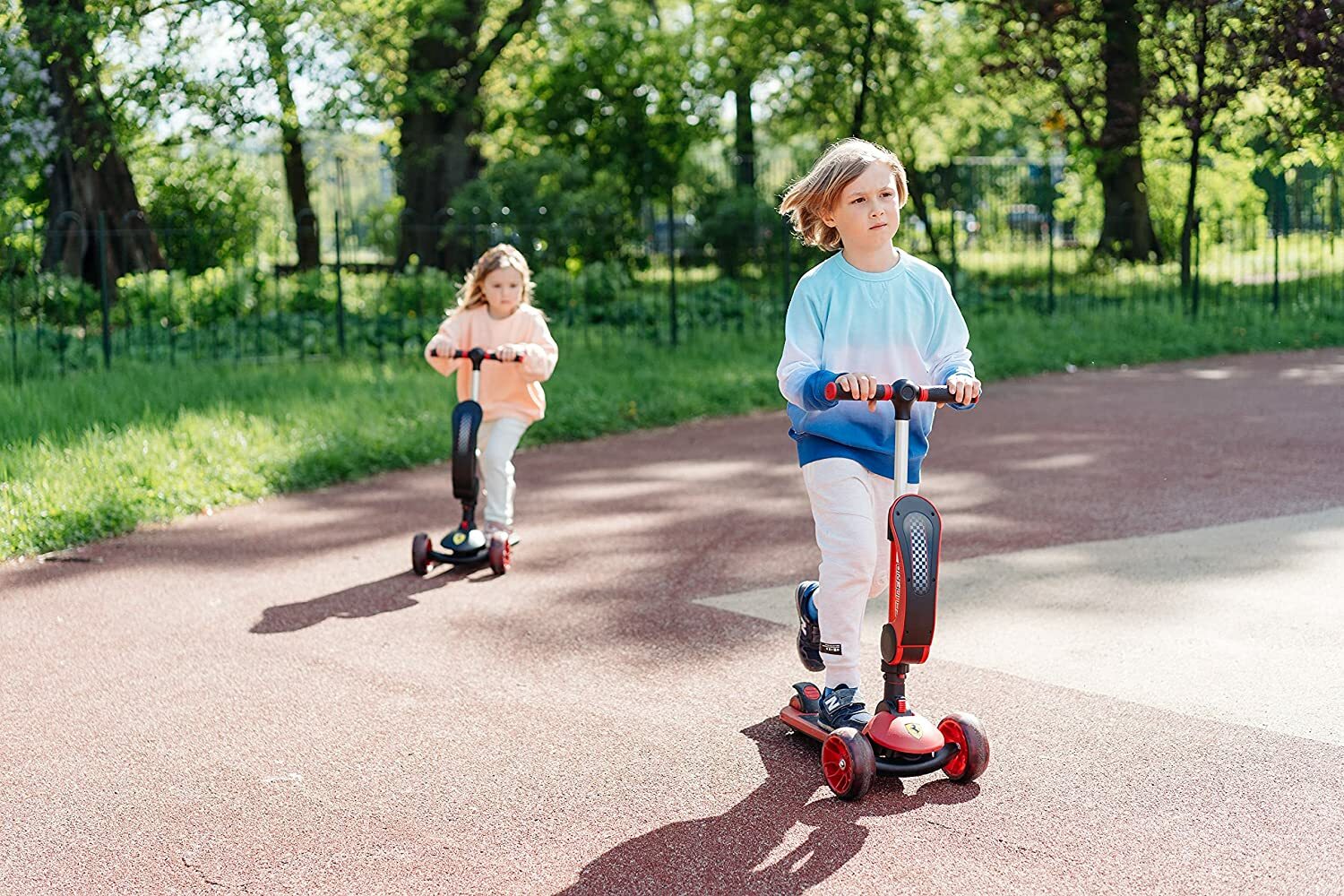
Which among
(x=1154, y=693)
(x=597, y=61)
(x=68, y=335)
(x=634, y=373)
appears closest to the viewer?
(x=1154, y=693)

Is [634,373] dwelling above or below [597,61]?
below

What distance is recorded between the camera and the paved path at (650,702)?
371cm

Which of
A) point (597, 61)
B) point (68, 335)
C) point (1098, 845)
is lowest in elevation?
point (1098, 845)

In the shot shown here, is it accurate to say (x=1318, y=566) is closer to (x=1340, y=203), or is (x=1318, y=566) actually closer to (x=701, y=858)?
(x=701, y=858)

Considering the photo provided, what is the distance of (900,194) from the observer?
14.8ft

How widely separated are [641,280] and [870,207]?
13.2 metres

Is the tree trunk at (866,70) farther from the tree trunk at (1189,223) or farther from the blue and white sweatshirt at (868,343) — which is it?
the blue and white sweatshirt at (868,343)

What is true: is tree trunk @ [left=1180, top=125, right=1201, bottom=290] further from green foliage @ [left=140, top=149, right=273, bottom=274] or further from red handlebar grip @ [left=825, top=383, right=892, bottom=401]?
red handlebar grip @ [left=825, top=383, right=892, bottom=401]

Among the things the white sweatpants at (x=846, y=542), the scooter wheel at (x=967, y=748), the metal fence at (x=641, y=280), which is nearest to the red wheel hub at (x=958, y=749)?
the scooter wheel at (x=967, y=748)

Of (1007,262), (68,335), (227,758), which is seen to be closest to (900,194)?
(227,758)

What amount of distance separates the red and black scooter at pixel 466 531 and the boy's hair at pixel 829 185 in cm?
261

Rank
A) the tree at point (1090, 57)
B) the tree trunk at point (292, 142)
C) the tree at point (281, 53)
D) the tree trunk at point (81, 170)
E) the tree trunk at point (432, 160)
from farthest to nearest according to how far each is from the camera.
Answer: the tree trunk at point (432, 160) → the tree at point (1090, 57) → the tree trunk at point (292, 142) → the tree at point (281, 53) → the tree trunk at point (81, 170)

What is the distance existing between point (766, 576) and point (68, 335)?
9.47 metres

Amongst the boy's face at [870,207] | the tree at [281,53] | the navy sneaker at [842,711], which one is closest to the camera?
the boy's face at [870,207]
